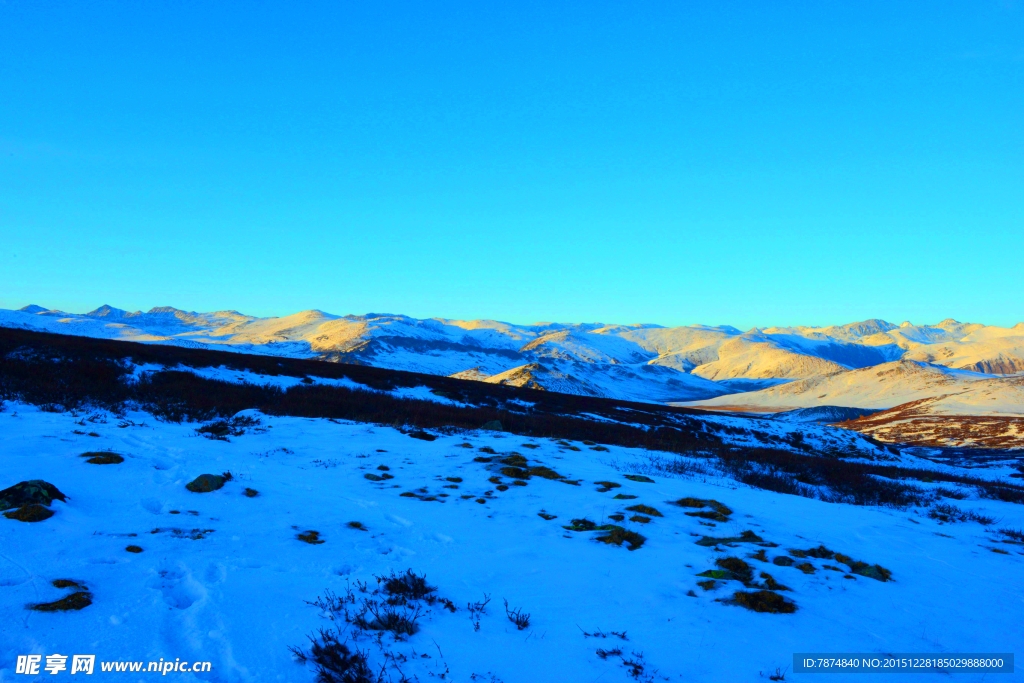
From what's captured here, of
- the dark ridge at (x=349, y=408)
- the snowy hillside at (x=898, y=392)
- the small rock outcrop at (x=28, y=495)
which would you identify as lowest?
the snowy hillside at (x=898, y=392)

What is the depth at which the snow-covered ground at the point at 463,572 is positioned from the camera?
172 inches

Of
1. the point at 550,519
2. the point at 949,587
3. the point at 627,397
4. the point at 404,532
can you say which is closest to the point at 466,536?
the point at 404,532

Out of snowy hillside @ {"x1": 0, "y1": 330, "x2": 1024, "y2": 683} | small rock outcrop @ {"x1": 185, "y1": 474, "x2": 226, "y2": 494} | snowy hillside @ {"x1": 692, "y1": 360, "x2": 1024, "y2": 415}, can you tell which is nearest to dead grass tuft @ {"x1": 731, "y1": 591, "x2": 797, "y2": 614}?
snowy hillside @ {"x1": 0, "y1": 330, "x2": 1024, "y2": 683}

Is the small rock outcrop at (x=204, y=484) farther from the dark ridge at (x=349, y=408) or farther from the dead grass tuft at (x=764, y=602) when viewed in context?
the dark ridge at (x=349, y=408)

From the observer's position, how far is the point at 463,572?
6.16 meters

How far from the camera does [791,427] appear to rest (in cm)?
4466

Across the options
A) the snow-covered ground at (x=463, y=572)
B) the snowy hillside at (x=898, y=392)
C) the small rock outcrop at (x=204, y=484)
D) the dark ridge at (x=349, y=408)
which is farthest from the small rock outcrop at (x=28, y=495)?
the snowy hillside at (x=898, y=392)

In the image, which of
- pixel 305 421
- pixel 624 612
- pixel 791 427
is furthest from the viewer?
pixel 791 427

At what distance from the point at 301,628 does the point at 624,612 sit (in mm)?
3394

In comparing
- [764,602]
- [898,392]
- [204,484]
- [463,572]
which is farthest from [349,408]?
[898,392]

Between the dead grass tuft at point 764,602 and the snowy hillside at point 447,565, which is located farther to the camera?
the dead grass tuft at point 764,602

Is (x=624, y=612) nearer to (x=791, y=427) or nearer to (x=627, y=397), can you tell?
(x=791, y=427)

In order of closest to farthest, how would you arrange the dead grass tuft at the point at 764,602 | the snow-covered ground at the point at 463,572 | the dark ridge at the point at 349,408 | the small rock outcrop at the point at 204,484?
the snow-covered ground at the point at 463,572 → the dead grass tuft at the point at 764,602 → the small rock outcrop at the point at 204,484 → the dark ridge at the point at 349,408

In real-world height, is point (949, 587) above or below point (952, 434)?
above
